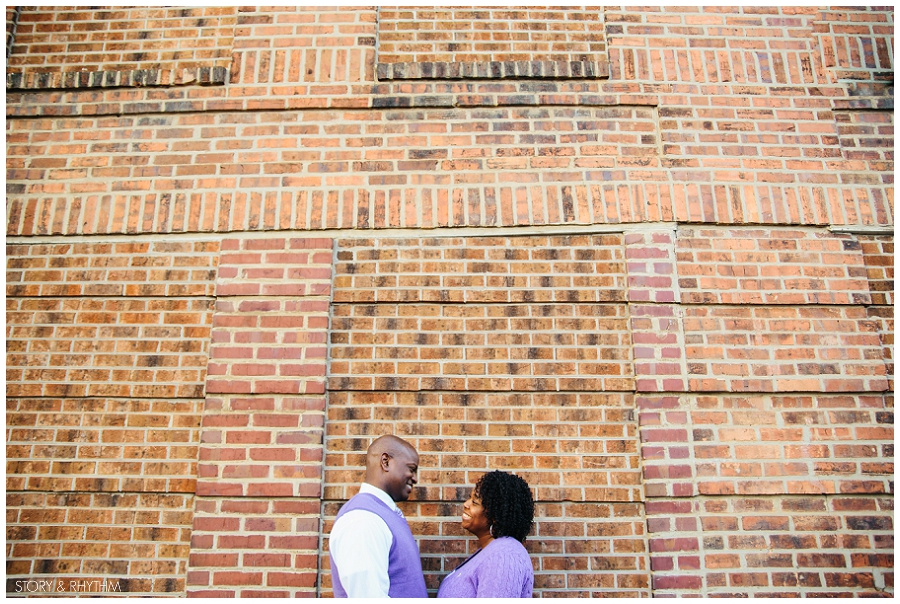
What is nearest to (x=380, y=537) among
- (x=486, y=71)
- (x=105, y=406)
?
(x=105, y=406)

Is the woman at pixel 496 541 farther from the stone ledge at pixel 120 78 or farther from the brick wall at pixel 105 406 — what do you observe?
the stone ledge at pixel 120 78

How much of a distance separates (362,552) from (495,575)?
0.51 meters

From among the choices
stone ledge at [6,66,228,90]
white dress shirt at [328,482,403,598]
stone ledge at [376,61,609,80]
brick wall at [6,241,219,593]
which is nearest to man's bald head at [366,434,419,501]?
white dress shirt at [328,482,403,598]

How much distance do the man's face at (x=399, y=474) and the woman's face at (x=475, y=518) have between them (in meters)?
0.25

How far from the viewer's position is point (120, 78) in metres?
3.50

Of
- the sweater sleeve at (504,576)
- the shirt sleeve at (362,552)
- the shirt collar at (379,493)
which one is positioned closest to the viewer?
the shirt sleeve at (362,552)

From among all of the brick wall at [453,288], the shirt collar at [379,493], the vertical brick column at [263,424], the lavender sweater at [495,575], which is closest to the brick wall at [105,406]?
the brick wall at [453,288]

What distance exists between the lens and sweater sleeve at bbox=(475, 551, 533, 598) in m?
2.38

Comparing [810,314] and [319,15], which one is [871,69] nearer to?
[810,314]

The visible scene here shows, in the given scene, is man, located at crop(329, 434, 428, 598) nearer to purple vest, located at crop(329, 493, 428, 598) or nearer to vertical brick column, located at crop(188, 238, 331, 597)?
purple vest, located at crop(329, 493, 428, 598)

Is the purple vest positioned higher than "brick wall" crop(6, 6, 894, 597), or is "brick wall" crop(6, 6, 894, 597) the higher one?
"brick wall" crop(6, 6, 894, 597)

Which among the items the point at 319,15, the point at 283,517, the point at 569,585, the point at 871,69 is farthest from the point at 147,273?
the point at 871,69

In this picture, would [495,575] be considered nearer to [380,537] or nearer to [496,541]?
[496,541]

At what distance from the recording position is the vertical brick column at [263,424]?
9.24 feet
